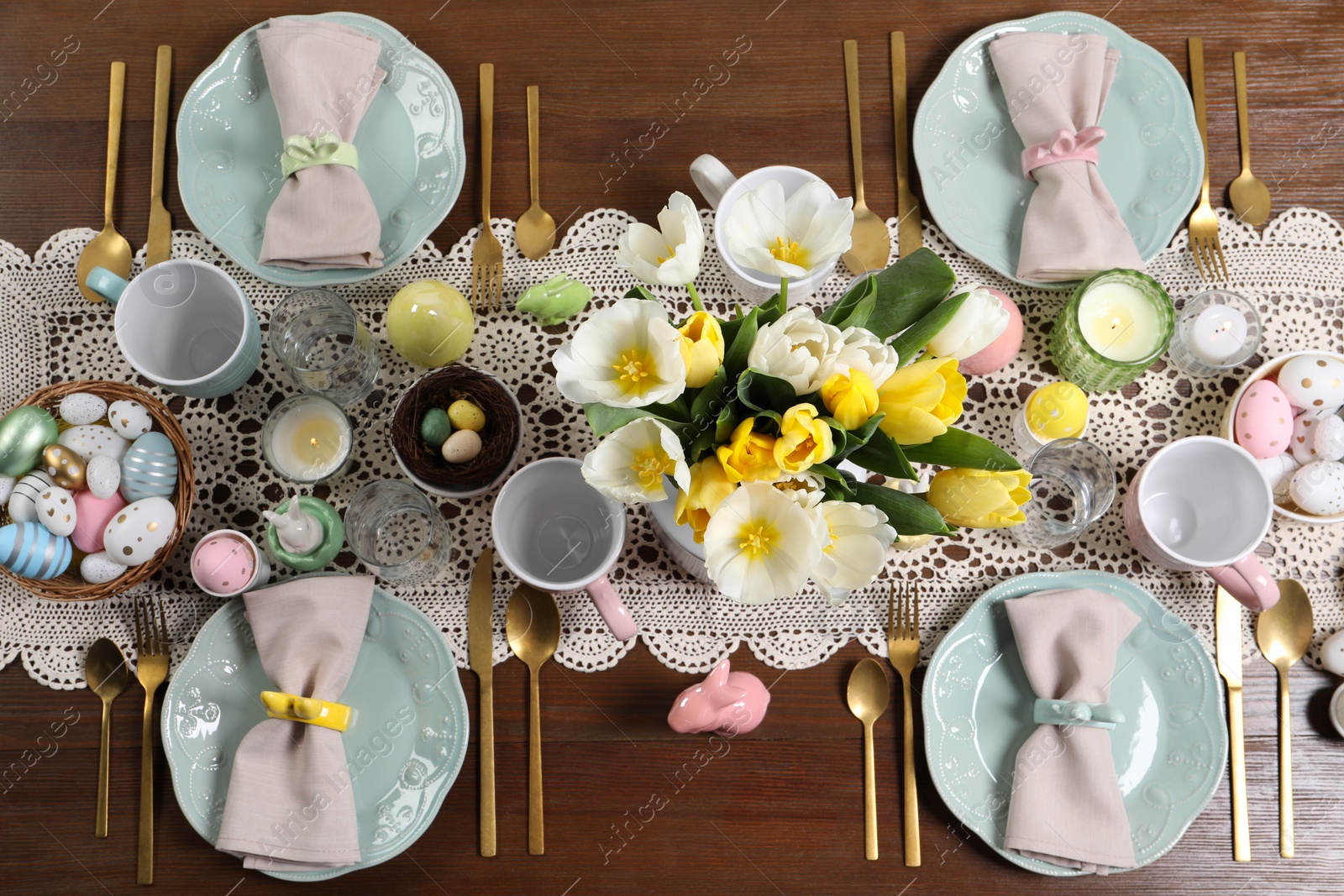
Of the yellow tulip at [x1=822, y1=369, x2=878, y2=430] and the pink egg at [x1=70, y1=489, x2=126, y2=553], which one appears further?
the pink egg at [x1=70, y1=489, x2=126, y2=553]

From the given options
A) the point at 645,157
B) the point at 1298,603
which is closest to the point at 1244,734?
the point at 1298,603

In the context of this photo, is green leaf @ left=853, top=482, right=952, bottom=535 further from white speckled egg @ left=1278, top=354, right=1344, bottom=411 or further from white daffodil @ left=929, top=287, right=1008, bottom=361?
white speckled egg @ left=1278, top=354, right=1344, bottom=411

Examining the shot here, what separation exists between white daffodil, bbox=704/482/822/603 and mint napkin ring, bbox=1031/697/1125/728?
0.50 meters

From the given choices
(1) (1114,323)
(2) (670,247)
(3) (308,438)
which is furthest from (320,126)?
(1) (1114,323)

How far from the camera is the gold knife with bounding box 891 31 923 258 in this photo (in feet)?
3.14

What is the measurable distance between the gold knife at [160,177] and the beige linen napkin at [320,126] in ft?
0.46

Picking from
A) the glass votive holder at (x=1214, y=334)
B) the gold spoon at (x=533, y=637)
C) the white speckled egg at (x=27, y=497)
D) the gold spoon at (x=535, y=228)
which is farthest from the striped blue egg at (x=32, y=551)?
the glass votive holder at (x=1214, y=334)

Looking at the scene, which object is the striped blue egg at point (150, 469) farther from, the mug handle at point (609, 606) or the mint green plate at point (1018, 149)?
the mint green plate at point (1018, 149)

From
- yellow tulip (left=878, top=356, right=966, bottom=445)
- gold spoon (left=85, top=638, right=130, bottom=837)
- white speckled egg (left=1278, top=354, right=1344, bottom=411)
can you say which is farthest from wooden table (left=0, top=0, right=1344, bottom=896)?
yellow tulip (left=878, top=356, right=966, bottom=445)

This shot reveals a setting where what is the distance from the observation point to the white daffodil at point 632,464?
514 mm

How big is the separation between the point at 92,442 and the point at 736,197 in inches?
28.9

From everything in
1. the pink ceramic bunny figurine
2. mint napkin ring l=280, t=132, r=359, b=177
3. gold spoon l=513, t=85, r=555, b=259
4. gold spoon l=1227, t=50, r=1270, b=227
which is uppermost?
mint napkin ring l=280, t=132, r=359, b=177

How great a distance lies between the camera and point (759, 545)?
1.67ft

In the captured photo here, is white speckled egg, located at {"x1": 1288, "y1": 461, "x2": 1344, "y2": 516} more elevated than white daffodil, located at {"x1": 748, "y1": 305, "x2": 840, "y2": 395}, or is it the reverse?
white daffodil, located at {"x1": 748, "y1": 305, "x2": 840, "y2": 395}
